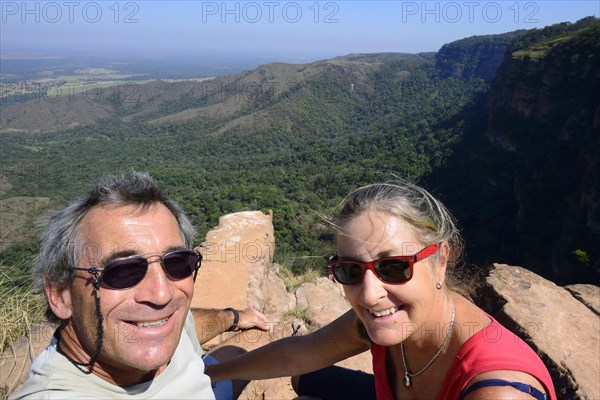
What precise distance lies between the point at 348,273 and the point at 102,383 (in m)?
1.17

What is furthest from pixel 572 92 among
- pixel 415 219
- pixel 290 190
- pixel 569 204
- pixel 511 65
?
pixel 415 219

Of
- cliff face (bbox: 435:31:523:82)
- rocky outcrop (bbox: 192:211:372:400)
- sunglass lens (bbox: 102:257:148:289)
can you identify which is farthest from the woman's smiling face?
cliff face (bbox: 435:31:523:82)

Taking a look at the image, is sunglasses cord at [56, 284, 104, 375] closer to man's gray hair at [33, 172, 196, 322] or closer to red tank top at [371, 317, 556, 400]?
man's gray hair at [33, 172, 196, 322]

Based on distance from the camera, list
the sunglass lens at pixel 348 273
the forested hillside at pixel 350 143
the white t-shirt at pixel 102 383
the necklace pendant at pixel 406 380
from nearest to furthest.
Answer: the white t-shirt at pixel 102 383
the sunglass lens at pixel 348 273
the necklace pendant at pixel 406 380
the forested hillside at pixel 350 143

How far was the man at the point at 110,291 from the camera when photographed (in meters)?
1.71

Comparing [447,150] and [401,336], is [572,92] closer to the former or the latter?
[447,150]

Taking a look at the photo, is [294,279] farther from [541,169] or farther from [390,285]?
[541,169]

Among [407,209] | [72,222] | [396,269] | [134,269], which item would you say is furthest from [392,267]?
[72,222]

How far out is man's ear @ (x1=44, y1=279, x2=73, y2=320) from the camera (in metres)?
1.75

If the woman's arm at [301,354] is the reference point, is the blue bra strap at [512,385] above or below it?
above

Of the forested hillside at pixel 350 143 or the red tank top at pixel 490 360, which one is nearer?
the red tank top at pixel 490 360

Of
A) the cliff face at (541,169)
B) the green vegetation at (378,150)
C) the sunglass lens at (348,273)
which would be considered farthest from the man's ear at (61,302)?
the cliff face at (541,169)

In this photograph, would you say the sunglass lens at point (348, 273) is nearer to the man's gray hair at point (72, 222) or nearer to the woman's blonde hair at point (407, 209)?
the woman's blonde hair at point (407, 209)

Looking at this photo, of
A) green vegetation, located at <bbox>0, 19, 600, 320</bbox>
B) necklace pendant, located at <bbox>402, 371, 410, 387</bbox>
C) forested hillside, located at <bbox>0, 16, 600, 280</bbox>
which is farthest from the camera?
forested hillside, located at <bbox>0, 16, 600, 280</bbox>
